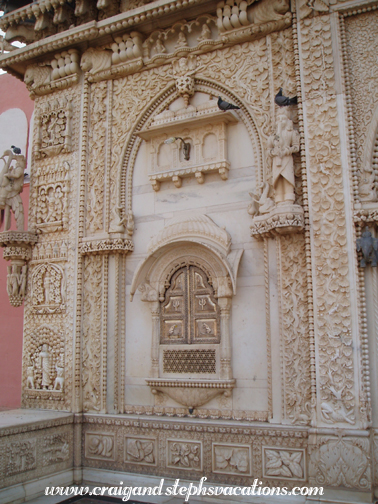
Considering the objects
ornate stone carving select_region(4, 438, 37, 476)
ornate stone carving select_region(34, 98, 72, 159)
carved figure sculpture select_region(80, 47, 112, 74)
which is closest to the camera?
ornate stone carving select_region(4, 438, 37, 476)

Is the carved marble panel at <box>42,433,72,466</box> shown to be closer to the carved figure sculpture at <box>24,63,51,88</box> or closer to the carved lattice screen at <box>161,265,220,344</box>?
the carved lattice screen at <box>161,265,220,344</box>

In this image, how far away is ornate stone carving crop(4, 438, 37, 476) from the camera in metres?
5.57

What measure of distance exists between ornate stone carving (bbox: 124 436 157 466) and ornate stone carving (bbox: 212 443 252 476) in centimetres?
82

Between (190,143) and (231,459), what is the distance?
3.92 m

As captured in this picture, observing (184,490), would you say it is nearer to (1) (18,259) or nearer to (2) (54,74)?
(1) (18,259)

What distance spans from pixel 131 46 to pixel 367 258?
4353mm

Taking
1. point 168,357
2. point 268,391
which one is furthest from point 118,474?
point 268,391

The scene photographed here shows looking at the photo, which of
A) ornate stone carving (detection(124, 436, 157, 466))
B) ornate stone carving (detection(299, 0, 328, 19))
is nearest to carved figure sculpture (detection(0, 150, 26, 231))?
ornate stone carving (detection(124, 436, 157, 466))

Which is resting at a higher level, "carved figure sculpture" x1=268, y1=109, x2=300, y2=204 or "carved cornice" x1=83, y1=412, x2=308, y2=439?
"carved figure sculpture" x1=268, y1=109, x2=300, y2=204

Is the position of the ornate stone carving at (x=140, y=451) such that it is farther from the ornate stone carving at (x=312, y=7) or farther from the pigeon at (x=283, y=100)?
the ornate stone carving at (x=312, y=7)

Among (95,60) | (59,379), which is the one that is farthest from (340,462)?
(95,60)

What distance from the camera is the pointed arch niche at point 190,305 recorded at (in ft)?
19.5

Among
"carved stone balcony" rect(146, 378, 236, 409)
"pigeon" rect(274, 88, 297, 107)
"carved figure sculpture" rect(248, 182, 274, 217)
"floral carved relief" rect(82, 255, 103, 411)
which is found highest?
"pigeon" rect(274, 88, 297, 107)

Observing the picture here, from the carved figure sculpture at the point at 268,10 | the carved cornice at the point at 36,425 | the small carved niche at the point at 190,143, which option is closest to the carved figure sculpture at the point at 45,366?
the carved cornice at the point at 36,425
